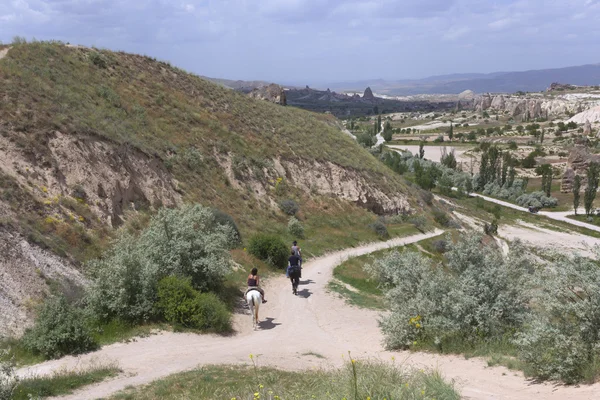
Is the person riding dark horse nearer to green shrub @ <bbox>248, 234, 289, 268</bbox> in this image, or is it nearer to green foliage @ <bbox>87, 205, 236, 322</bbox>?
green foliage @ <bbox>87, 205, 236, 322</bbox>

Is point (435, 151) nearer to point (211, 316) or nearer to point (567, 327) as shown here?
point (211, 316)

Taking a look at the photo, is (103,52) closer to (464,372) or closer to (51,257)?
(51,257)

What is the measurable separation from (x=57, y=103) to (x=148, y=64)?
1698 centimetres

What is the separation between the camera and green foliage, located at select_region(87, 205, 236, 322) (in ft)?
42.3

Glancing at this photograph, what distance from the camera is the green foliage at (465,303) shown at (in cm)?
1117

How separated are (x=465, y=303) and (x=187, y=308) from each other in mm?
7361

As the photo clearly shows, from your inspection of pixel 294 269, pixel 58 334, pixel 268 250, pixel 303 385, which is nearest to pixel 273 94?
pixel 268 250

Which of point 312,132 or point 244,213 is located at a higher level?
point 312,132

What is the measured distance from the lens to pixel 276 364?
434 inches

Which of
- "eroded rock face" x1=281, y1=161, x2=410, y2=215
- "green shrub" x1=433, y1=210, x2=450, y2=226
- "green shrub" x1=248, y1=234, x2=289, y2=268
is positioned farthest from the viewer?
"green shrub" x1=433, y1=210, x2=450, y2=226

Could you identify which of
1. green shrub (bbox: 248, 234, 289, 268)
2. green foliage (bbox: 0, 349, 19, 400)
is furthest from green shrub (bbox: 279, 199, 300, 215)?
green foliage (bbox: 0, 349, 19, 400)

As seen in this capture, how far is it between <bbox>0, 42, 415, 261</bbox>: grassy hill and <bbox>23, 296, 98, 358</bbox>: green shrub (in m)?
3.57

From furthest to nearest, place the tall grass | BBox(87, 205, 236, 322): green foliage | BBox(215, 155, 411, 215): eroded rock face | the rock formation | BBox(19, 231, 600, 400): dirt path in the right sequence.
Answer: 1. the rock formation
2. BBox(215, 155, 411, 215): eroded rock face
3. BBox(87, 205, 236, 322): green foliage
4. BBox(19, 231, 600, 400): dirt path
5. the tall grass

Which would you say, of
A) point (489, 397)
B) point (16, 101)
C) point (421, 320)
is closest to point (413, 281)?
point (421, 320)
